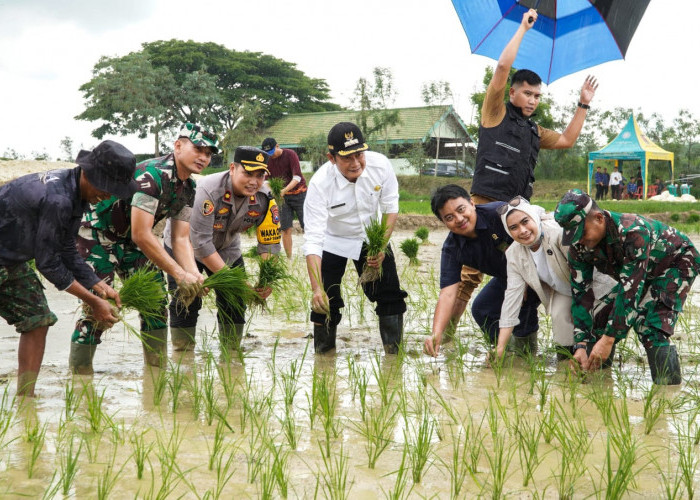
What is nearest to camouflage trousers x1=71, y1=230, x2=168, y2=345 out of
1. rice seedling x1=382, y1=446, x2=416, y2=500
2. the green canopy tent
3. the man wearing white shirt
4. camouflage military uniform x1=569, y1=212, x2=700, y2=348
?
the man wearing white shirt

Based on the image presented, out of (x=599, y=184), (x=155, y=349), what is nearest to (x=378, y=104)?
(x=599, y=184)

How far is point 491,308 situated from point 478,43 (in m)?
2.01

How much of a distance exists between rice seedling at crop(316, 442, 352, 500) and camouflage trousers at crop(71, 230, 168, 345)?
180 centimetres

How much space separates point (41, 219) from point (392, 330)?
2521 mm

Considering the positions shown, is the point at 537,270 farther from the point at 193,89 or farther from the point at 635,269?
the point at 193,89

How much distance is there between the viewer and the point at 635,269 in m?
3.73

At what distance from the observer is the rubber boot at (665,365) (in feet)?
12.6

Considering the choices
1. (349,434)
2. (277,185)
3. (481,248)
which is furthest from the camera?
(277,185)

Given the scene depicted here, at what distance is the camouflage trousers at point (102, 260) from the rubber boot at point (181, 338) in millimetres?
673

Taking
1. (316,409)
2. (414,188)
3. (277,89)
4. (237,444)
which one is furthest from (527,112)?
(277,89)

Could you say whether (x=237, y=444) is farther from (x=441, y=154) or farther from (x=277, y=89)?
(x=277, y=89)

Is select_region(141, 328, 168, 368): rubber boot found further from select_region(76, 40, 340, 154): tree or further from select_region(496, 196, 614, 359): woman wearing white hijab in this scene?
select_region(76, 40, 340, 154): tree

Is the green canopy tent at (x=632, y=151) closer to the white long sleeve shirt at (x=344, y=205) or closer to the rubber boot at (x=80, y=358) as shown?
the white long sleeve shirt at (x=344, y=205)

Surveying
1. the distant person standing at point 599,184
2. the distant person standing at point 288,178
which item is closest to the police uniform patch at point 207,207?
the distant person standing at point 288,178
